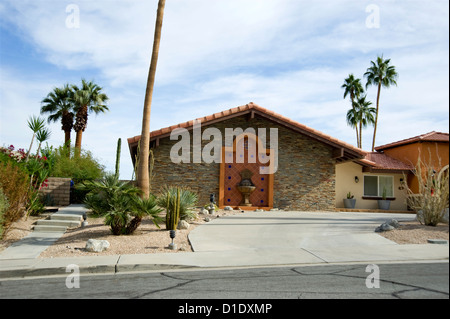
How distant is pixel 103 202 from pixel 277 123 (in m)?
11.4

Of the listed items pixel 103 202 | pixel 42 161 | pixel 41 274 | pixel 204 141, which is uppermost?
pixel 204 141

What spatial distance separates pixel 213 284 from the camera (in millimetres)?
5812

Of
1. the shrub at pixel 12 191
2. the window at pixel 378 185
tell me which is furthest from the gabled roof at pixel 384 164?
the shrub at pixel 12 191

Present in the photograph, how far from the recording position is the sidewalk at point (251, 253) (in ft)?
23.6

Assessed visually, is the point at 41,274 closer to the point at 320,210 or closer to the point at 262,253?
the point at 262,253

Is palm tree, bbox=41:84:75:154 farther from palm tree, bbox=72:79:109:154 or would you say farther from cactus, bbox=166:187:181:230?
cactus, bbox=166:187:181:230

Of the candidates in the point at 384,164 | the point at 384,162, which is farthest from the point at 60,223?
the point at 384,162

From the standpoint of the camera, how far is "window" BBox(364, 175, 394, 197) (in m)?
24.2

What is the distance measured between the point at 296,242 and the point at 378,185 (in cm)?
1695

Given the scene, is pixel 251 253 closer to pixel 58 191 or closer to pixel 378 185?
pixel 58 191

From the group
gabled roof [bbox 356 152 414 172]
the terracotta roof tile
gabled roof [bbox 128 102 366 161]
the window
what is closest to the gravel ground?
gabled roof [bbox 128 102 366 161]

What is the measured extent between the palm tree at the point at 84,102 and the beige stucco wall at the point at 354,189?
20774 mm

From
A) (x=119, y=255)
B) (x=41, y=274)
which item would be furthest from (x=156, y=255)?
(x=41, y=274)

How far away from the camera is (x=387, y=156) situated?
83.8ft
